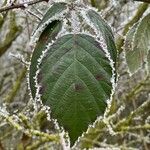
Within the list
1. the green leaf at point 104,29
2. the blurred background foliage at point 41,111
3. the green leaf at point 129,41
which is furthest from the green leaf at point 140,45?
the blurred background foliage at point 41,111

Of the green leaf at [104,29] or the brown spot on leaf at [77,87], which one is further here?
the green leaf at [104,29]

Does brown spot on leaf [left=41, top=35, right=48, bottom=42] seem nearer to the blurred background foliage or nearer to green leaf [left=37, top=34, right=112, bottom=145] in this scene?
green leaf [left=37, top=34, right=112, bottom=145]

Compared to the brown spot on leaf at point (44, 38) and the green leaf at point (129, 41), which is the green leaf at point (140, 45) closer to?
the green leaf at point (129, 41)

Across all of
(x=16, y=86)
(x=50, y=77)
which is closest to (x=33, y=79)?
(x=50, y=77)

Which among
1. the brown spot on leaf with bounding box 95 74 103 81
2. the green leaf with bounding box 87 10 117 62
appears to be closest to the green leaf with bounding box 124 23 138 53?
the green leaf with bounding box 87 10 117 62

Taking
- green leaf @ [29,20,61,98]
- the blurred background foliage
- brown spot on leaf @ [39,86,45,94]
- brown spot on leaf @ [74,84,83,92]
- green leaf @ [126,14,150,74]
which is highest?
the blurred background foliage

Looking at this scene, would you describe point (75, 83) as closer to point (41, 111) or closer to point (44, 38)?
point (44, 38)

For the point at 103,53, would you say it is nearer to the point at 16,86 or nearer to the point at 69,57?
the point at 69,57
